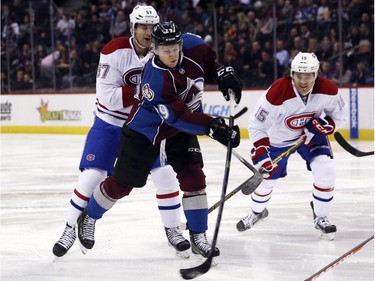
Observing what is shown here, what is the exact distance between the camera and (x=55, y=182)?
6516 mm

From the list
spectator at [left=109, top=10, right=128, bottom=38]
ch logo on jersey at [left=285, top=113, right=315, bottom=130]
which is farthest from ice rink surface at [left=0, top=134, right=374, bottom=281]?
spectator at [left=109, top=10, right=128, bottom=38]

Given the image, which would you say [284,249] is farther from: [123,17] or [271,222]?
[123,17]

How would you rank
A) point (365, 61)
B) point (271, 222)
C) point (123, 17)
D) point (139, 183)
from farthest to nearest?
point (123, 17) → point (365, 61) → point (271, 222) → point (139, 183)

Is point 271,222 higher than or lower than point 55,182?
higher

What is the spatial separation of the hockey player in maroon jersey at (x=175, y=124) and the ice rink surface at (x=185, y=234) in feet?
0.74

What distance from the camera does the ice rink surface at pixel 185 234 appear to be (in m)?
3.36

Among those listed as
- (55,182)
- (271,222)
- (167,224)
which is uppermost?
(167,224)

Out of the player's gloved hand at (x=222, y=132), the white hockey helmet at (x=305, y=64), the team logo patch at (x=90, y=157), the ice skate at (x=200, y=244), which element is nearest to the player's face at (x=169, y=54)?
the player's gloved hand at (x=222, y=132)

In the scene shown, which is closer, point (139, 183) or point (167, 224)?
point (139, 183)

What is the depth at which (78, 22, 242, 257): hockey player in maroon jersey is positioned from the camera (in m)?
3.26

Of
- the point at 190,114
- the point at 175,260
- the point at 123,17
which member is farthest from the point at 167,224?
the point at 123,17

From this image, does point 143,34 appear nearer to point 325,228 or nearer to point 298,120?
point 298,120

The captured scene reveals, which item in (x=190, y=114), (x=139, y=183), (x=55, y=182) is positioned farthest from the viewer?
(x=55, y=182)

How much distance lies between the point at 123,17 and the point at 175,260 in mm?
8492
